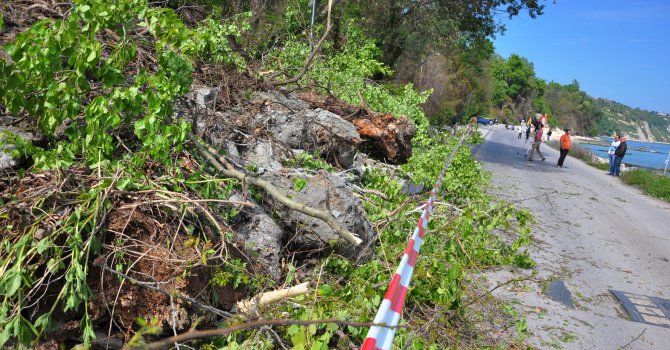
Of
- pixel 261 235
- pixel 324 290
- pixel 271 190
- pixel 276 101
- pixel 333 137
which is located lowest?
pixel 324 290

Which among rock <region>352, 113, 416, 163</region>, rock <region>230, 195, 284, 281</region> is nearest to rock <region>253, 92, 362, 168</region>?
rock <region>352, 113, 416, 163</region>

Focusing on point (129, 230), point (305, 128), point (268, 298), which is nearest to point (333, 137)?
point (305, 128)

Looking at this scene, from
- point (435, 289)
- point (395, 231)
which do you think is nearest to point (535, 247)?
point (395, 231)

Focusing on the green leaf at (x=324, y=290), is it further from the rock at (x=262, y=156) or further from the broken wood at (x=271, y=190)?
the rock at (x=262, y=156)

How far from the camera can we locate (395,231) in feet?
19.1

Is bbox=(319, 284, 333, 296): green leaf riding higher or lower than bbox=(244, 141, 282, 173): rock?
lower

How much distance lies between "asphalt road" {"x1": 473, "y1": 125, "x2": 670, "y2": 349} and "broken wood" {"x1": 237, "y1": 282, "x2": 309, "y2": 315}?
230 cm

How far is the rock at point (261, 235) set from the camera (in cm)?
439

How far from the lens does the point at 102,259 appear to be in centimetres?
342

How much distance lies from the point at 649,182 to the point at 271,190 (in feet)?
57.8

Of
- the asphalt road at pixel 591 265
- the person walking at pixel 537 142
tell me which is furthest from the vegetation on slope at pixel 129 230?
the person walking at pixel 537 142

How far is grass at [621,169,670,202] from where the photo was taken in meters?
16.8

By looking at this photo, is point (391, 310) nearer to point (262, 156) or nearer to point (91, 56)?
point (91, 56)

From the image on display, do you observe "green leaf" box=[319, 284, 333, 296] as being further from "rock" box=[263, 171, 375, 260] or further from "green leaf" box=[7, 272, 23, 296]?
"green leaf" box=[7, 272, 23, 296]
